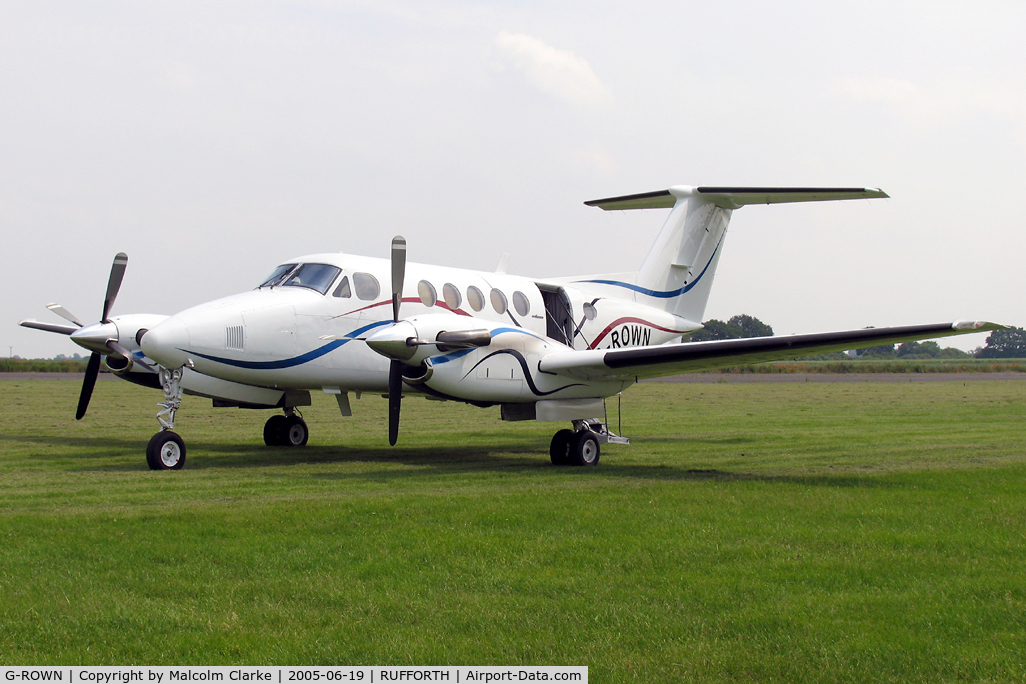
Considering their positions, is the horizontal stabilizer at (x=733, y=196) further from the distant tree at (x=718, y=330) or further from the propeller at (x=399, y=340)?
the distant tree at (x=718, y=330)

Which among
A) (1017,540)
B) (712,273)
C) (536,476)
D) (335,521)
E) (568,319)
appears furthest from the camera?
(712,273)

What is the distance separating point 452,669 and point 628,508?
525 cm

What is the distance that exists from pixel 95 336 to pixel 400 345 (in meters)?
4.88

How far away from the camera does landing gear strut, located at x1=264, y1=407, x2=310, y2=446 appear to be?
58.3ft

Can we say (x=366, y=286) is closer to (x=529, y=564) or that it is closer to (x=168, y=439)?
(x=168, y=439)

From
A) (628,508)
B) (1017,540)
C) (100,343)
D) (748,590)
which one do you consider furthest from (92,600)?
(100,343)

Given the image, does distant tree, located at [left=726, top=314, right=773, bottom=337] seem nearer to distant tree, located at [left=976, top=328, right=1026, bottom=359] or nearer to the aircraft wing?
distant tree, located at [left=976, top=328, right=1026, bottom=359]

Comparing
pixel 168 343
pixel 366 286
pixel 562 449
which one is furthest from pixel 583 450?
pixel 168 343

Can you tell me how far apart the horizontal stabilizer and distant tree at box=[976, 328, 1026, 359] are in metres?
88.4

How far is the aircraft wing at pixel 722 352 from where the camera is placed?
40.1 ft

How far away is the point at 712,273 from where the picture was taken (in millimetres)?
20297

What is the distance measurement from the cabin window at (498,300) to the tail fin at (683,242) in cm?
370

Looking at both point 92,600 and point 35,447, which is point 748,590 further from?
point 35,447

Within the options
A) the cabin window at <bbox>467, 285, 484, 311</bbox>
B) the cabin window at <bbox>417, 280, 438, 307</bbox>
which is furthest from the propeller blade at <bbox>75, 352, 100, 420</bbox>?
the cabin window at <bbox>467, 285, 484, 311</bbox>
